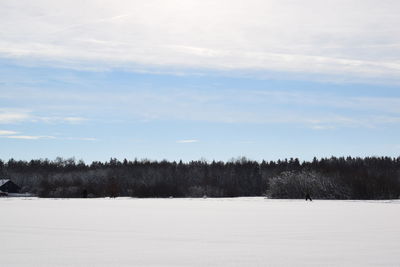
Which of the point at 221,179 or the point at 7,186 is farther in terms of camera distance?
the point at 221,179

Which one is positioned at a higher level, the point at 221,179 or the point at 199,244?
the point at 221,179

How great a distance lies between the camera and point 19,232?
16.5 metres

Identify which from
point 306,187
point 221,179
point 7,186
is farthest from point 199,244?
point 221,179

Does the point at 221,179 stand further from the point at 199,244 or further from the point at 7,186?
the point at 199,244

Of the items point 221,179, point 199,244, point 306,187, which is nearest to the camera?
point 199,244

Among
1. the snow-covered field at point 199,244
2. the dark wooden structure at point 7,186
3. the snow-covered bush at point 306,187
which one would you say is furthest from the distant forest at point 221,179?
the snow-covered field at point 199,244

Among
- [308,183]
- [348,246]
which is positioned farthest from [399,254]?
[308,183]

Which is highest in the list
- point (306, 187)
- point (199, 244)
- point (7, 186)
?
point (7, 186)

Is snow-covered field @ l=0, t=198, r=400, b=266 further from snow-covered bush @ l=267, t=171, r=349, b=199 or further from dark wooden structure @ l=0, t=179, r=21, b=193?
dark wooden structure @ l=0, t=179, r=21, b=193

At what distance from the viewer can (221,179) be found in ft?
415

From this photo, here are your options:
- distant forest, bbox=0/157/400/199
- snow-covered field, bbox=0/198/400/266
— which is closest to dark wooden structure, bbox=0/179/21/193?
distant forest, bbox=0/157/400/199

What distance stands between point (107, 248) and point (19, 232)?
4779 millimetres

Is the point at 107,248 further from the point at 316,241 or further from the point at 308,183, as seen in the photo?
the point at 308,183

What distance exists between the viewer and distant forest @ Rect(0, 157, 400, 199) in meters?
53.5
